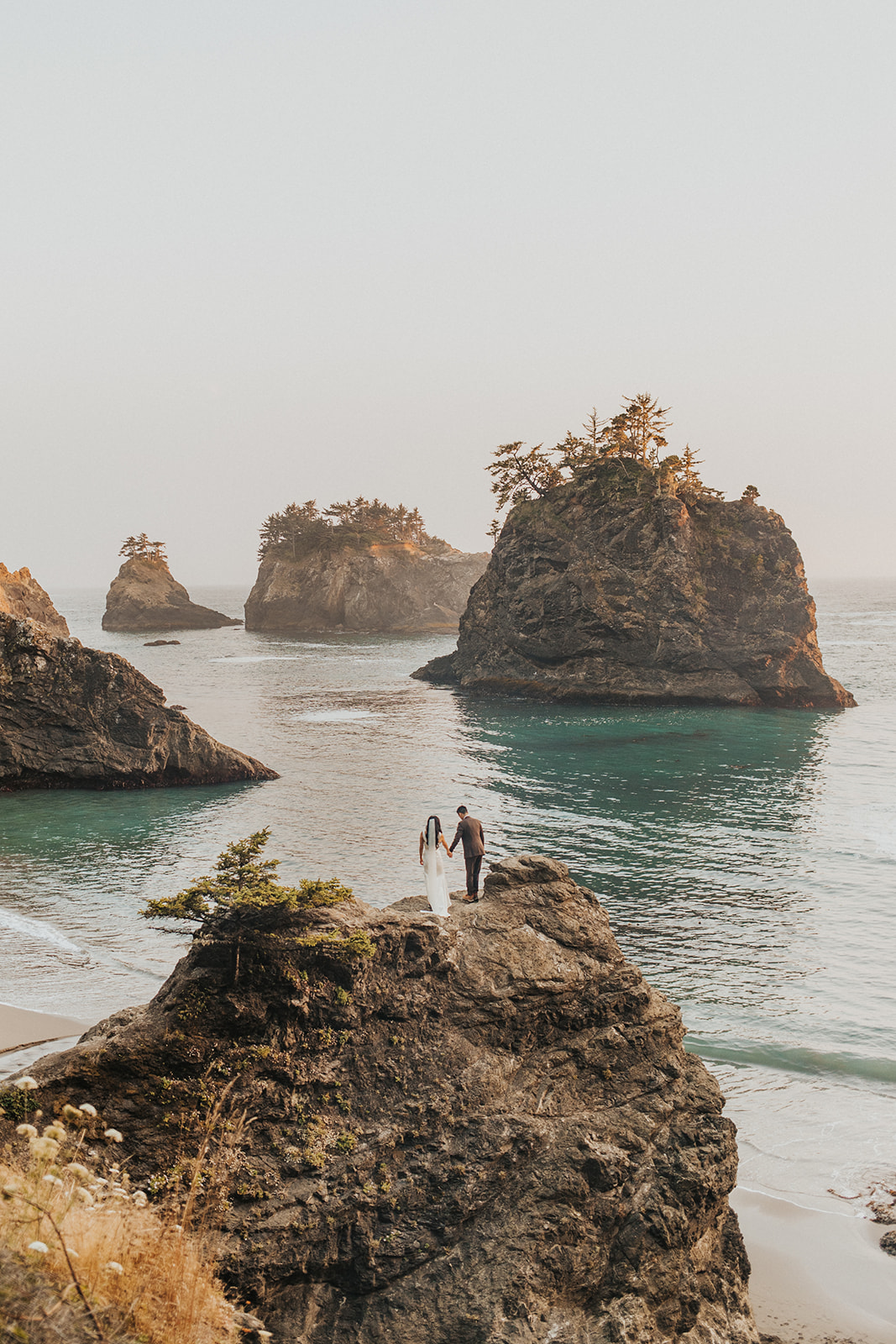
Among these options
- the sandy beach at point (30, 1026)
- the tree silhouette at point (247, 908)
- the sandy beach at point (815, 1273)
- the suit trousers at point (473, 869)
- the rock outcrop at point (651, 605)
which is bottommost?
the sandy beach at point (815, 1273)

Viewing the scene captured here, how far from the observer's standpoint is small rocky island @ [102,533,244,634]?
137m

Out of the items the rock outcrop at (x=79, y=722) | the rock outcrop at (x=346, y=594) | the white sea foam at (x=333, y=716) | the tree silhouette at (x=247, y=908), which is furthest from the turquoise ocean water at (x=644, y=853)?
the rock outcrop at (x=346, y=594)

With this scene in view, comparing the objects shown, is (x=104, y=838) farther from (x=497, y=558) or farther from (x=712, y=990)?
(x=497, y=558)

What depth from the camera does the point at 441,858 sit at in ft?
44.4

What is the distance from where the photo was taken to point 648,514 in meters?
60.3

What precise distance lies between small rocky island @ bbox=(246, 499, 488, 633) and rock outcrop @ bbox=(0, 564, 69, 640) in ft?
172

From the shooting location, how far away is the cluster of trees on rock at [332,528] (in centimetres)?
13112

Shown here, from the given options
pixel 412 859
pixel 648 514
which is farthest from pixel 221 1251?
pixel 648 514

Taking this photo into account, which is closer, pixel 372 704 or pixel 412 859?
pixel 412 859

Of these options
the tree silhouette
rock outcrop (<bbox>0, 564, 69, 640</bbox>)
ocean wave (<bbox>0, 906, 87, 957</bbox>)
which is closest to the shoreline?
the tree silhouette

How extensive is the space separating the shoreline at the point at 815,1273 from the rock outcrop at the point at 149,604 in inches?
5234

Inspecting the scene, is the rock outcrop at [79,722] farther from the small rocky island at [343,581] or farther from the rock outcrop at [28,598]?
the small rocky island at [343,581]

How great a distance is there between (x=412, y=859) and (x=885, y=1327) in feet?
58.7

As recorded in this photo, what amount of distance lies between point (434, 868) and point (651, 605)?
158 feet
